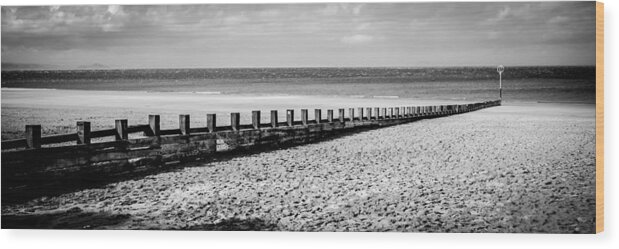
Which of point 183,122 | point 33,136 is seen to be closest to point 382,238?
point 183,122

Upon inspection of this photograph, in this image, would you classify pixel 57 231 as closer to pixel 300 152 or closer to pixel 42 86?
pixel 42 86

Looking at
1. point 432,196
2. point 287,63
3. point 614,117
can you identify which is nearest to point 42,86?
point 287,63

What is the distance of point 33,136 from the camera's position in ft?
17.3

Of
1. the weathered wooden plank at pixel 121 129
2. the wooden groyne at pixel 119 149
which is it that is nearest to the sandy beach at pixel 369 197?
the wooden groyne at pixel 119 149

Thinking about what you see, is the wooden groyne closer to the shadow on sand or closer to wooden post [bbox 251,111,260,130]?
wooden post [bbox 251,111,260,130]

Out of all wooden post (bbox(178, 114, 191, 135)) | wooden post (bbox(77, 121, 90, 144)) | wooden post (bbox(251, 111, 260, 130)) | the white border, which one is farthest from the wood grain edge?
wooden post (bbox(77, 121, 90, 144))

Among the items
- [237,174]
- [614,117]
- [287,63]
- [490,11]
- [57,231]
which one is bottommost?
[57,231]

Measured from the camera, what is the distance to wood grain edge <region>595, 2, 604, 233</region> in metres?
5.46

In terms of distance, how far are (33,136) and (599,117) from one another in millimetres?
5080

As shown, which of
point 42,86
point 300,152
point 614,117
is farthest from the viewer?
point 300,152

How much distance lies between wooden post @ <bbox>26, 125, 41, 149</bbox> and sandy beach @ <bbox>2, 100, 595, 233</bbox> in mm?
557

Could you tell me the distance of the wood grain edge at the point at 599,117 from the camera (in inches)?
215

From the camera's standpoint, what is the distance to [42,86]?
20.6 ft

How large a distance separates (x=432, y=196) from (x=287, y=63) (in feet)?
6.89
